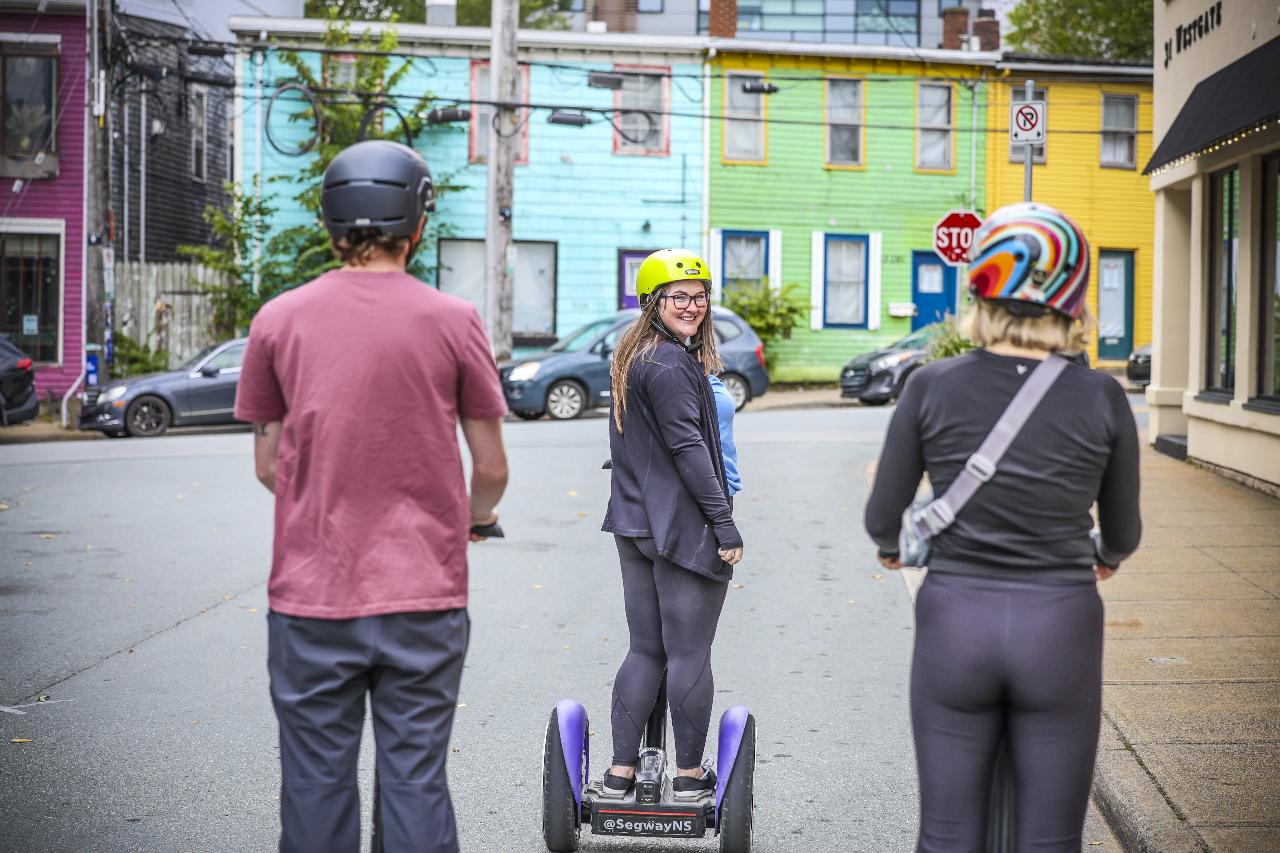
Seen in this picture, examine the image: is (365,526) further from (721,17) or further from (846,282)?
(721,17)

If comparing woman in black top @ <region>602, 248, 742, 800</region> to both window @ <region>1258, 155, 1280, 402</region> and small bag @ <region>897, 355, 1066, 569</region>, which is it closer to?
small bag @ <region>897, 355, 1066, 569</region>

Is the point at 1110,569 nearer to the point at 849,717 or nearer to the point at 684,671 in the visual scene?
the point at 684,671

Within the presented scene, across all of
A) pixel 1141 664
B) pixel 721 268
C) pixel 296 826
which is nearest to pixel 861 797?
pixel 1141 664

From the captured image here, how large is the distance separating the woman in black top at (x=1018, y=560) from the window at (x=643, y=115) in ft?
94.3

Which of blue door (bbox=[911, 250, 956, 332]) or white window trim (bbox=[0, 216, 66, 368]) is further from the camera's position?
blue door (bbox=[911, 250, 956, 332])

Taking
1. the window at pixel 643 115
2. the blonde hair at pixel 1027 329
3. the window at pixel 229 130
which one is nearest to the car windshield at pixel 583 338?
the window at pixel 643 115

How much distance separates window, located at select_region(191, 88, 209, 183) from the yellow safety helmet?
29800mm

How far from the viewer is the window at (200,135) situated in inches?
1291

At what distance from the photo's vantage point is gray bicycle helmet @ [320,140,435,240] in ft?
10.7

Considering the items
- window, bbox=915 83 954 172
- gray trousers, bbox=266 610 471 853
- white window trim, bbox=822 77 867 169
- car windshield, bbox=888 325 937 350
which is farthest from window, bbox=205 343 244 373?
gray trousers, bbox=266 610 471 853

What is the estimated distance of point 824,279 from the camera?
106 feet

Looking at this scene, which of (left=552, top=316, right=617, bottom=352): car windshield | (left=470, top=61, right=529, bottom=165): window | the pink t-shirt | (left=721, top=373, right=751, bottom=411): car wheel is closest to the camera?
the pink t-shirt

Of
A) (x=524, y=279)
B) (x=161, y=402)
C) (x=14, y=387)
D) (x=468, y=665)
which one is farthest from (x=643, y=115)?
(x=468, y=665)

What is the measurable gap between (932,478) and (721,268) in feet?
94.9
